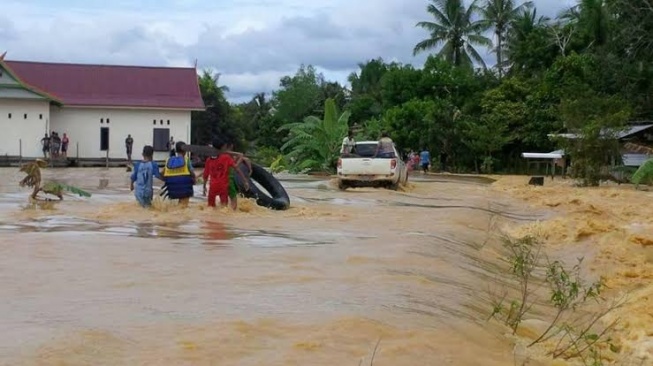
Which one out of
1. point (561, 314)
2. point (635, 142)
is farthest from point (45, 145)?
point (561, 314)

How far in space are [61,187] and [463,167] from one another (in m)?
31.1

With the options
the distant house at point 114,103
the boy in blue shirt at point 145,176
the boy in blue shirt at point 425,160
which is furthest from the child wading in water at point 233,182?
the distant house at point 114,103

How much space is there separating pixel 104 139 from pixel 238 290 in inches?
1633

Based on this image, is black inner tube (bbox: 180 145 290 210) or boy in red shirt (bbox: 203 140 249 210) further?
black inner tube (bbox: 180 145 290 210)

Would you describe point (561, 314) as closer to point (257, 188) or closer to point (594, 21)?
point (257, 188)

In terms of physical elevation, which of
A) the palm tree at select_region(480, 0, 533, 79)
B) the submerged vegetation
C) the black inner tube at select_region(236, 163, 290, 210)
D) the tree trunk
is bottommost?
the submerged vegetation

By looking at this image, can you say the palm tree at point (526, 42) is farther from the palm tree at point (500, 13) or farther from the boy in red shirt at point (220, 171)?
the boy in red shirt at point (220, 171)

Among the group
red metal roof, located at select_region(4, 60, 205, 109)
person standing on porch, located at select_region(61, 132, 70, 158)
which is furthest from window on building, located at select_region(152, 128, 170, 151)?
person standing on porch, located at select_region(61, 132, 70, 158)

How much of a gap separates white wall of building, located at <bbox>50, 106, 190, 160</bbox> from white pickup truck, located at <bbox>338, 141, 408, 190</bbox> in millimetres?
24589

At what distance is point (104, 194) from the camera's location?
67.6ft

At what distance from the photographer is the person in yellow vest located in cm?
1504

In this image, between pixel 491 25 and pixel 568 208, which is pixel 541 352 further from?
pixel 491 25

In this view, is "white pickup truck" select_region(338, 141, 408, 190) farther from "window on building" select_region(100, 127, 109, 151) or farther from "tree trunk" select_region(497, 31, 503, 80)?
"tree trunk" select_region(497, 31, 503, 80)

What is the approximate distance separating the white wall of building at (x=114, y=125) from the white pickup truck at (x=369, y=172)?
2459 centimetres
